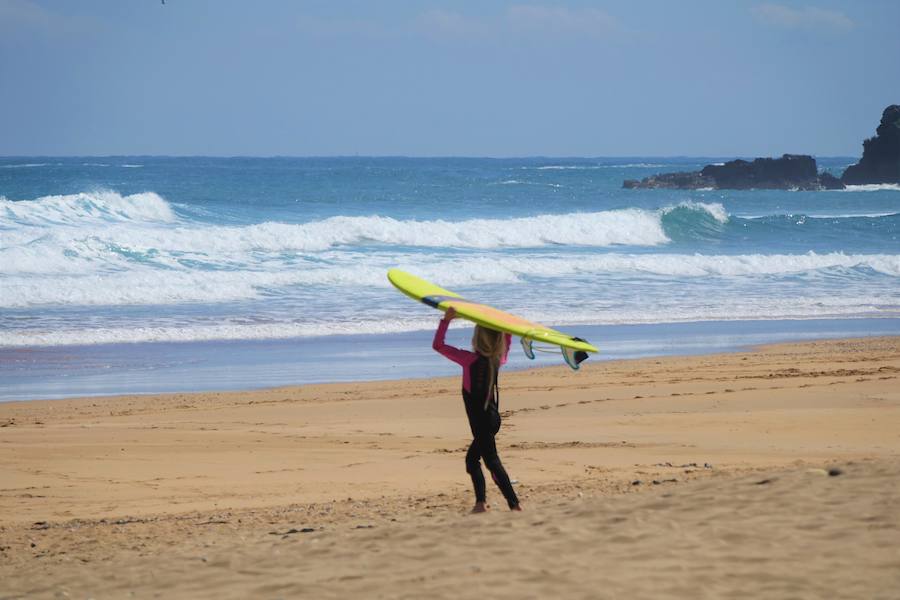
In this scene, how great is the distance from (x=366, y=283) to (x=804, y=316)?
8.75m

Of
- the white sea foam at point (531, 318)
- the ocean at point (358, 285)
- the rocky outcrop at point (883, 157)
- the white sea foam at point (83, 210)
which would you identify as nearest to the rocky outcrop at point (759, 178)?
the rocky outcrop at point (883, 157)

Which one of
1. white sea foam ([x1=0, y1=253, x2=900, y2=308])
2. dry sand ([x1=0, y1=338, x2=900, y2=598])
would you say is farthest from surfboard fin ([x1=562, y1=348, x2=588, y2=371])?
white sea foam ([x1=0, y1=253, x2=900, y2=308])

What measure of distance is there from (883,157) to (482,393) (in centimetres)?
8371

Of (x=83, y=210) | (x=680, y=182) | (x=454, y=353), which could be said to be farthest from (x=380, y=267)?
(x=680, y=182)

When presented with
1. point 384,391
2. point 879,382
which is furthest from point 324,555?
point 879,382

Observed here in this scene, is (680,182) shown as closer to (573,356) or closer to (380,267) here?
(380,267)

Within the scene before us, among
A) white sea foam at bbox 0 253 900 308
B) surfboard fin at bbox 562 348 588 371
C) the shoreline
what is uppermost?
surfboard fin at bbox 562 348 588 371

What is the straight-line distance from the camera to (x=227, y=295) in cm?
1967

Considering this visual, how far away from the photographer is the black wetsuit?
608cm

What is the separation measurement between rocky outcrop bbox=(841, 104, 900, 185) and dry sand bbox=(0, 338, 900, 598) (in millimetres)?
75211

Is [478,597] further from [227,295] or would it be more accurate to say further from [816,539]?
[227,295]

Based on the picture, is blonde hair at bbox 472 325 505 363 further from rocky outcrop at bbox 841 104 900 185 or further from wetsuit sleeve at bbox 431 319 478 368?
rocky outcrop at bbox 841 104 900 185

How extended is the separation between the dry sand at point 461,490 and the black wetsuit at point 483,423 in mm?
233

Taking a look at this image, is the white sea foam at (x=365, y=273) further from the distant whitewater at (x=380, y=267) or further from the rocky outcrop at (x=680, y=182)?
the rocky outcrop at (x=680, y=182)
